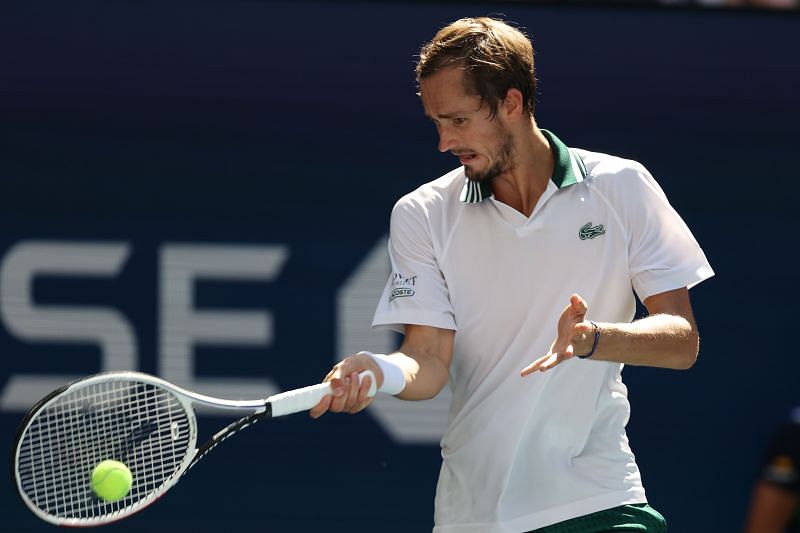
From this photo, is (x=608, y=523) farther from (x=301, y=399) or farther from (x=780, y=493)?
(x=780, y=493)

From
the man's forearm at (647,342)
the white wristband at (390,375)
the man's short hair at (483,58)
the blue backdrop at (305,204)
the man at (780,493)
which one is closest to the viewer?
the man's forearm at (647,342)

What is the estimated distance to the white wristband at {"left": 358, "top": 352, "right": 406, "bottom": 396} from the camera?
299 cm

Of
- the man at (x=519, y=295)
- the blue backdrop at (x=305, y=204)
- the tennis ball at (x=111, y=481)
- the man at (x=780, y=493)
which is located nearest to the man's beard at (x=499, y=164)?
the man at (x=519, y=295)

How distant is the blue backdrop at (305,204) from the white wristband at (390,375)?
1644 millimetres

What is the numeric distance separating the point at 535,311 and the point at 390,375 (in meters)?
0.33

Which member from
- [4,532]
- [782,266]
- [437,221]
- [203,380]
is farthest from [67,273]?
[782,266]

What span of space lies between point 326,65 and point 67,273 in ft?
3.25

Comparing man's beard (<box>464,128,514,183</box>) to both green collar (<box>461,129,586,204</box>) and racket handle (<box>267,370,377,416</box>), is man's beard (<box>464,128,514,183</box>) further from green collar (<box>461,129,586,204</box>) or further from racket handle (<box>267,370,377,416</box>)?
racket handle (<box>267,370,377,416</box>)

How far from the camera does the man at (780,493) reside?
14.2 feet

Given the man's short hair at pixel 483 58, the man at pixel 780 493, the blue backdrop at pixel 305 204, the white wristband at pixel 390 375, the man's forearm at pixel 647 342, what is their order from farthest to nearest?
the blue backdrop at pixel 305 204 → the man at pixel 780 493 → the man's short hair at pixel 483 58 → the white wristband at pixel 390 375 → the man's forearm at pixel 647 342

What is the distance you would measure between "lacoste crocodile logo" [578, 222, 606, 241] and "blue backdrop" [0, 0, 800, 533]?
1.59 m

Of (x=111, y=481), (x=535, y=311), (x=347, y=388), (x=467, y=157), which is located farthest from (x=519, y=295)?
(x=111, y=481)

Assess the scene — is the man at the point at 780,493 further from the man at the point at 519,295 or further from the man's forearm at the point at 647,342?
the man's forearm at the point at 647,342

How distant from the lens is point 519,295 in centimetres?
311
